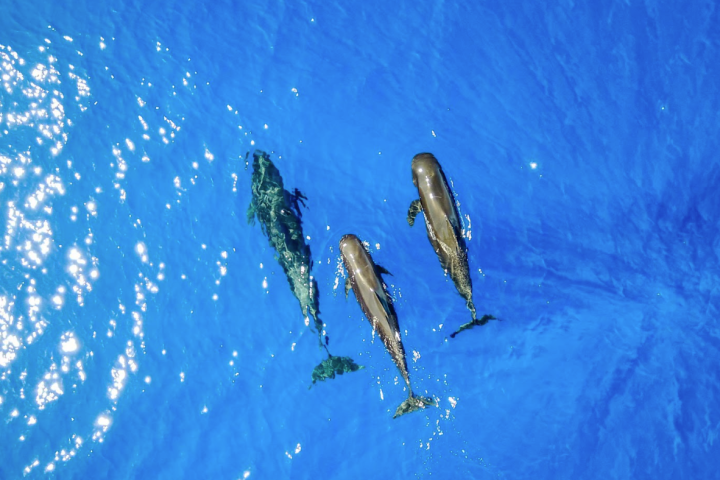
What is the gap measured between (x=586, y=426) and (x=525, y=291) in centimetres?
214

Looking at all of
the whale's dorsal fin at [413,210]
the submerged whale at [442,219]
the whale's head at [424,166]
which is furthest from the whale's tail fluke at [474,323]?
the whale's head at [424,166]

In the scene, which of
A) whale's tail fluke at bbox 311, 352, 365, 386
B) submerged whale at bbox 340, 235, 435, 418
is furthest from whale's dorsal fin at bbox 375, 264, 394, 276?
whale's tail fluke at bbox 311, 352, 365, 386

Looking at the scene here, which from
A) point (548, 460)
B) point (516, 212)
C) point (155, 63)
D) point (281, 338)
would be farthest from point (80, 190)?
point (548, 460)

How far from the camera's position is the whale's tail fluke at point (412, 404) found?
6.77m

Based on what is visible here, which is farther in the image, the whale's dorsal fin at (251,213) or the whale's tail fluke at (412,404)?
the whale's dorsal fin at (251,213)

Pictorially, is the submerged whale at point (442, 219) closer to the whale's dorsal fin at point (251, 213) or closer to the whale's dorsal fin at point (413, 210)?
the whale's dorsal fin at point (413, 210)

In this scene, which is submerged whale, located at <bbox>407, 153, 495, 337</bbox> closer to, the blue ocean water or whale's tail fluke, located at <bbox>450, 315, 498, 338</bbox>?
whale's tail fluke, located at <bbox>450, 315, 498, 338</bbox>

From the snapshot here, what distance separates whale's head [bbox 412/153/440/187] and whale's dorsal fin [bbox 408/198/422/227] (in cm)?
27

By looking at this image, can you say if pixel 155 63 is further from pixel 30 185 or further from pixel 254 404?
pixel 254 404

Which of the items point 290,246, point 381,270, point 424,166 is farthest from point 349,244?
point 424,166

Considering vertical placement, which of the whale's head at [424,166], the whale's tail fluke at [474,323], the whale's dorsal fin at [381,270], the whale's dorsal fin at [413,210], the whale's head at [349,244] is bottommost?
the whale's tail fluke at [474,323]

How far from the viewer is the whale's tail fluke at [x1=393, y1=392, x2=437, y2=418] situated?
6.77 metres

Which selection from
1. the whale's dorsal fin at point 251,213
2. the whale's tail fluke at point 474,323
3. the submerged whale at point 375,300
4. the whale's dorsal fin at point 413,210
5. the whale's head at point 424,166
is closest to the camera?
the submerged whale at point 375,300

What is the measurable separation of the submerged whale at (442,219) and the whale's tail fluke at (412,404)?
1.16m
